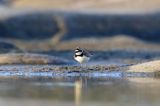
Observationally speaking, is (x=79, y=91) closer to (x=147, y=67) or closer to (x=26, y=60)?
(x=147, y=67)

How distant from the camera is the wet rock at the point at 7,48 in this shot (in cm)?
3609

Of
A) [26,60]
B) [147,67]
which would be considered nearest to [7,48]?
[26,60]

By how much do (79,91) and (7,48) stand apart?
16610mm

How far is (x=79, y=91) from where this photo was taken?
20.3m

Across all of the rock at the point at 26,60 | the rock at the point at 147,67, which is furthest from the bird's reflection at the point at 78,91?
the rock at the point at 26,60

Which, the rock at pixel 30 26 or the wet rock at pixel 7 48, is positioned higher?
the rock at pixel 30 26

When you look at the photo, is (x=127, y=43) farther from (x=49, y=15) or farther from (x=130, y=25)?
(x=49, y=15)

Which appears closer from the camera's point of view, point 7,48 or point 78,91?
point 78,91

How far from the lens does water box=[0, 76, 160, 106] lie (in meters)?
18.1

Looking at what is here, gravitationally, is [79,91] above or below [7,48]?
below

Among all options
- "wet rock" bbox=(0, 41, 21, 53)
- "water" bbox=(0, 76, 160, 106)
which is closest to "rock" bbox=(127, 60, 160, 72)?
"water" bbox=(0, 76, 160, 106)

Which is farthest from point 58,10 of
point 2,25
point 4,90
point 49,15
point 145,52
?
point 4,90

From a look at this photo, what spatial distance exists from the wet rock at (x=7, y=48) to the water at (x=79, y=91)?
39.1 ft

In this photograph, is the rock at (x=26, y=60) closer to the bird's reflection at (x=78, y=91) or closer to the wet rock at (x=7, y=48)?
the wet rock at (x=7, y=48)
